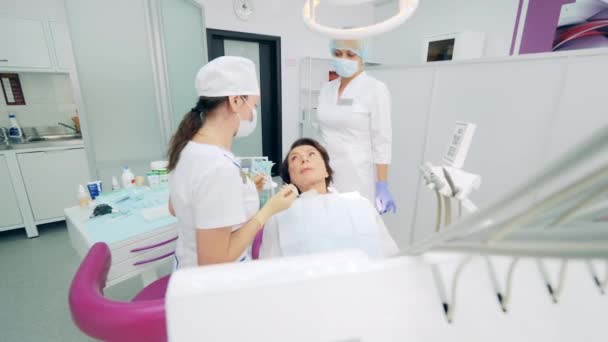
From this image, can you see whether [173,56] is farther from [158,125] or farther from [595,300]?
[595,300]

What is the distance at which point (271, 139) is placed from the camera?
14.1ft

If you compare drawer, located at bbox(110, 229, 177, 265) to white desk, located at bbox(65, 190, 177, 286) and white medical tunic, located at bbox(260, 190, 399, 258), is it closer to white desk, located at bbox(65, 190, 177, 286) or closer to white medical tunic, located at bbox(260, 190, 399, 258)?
white desk, located at bbox(65, 190, 177, 286)

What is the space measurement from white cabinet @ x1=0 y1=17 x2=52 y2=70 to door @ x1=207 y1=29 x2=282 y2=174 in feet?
5.05

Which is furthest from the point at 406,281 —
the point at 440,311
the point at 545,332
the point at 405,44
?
the point at 405,44

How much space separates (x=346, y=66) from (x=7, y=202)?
10.6ft

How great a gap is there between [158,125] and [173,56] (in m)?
0.65

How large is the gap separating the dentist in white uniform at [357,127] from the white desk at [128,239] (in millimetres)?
1057

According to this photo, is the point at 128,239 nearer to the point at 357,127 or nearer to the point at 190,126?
the point at 190,126

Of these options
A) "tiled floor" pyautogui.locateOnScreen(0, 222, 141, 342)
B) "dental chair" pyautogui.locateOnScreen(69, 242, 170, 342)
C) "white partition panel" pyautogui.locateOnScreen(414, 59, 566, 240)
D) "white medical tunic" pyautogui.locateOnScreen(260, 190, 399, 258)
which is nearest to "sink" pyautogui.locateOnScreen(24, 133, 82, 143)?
"tiled floor" pyautogui.locateOnScreen(0, 222, 141, 342)

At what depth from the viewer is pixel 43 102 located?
9.81ft

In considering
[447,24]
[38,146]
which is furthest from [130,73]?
[447,24]

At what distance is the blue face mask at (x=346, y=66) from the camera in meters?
1.69

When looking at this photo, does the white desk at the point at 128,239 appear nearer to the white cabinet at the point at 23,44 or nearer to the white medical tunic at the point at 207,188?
the white medical tunic at the point at 207,188

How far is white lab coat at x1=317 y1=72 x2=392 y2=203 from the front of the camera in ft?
5.59
